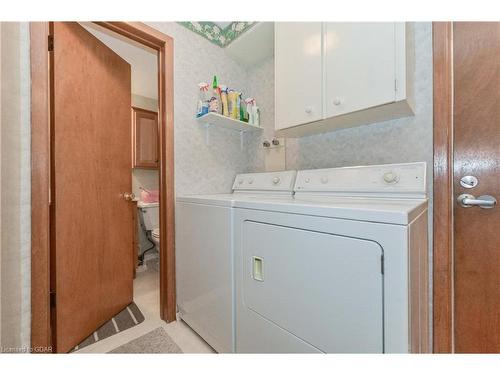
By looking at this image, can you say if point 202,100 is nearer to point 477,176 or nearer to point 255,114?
point 255,114

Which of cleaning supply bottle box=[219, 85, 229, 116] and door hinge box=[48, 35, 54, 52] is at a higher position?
door hinge box=[48, 35, 54, 52]

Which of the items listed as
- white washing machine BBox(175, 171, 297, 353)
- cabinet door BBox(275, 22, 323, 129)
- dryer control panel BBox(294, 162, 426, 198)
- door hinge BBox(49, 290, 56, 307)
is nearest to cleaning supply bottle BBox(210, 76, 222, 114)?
cabinet door BBox(275, 22, 323, 129)

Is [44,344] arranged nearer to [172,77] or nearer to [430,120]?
[172,77]

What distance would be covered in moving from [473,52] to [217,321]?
1924mm

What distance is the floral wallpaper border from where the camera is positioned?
172 cm

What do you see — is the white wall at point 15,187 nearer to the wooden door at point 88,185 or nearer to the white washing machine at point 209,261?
the wooden door at point 88,185

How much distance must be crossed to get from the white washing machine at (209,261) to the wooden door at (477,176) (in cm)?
91

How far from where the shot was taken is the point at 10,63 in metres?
0.91

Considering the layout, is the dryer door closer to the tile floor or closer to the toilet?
the tile floor

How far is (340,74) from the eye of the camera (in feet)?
→ 3.72

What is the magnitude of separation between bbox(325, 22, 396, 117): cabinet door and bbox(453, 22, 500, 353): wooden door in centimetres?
42

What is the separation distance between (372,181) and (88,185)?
1775 millimetres

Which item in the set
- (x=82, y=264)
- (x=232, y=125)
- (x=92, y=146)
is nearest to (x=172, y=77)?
(x=232, y=125)

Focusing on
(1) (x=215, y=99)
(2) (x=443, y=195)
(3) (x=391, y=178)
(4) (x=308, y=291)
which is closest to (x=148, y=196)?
(1) (x=215, y=99)
